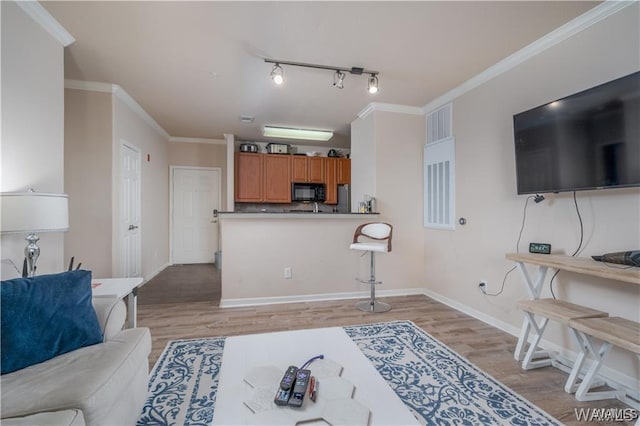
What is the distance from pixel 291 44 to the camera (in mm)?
2438

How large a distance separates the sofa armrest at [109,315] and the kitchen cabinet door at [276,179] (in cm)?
391

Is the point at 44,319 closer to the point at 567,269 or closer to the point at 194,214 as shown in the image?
the point at 567,269

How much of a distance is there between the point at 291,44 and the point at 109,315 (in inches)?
96.0

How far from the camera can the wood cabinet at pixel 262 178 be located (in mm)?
5391

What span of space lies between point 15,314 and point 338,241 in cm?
295

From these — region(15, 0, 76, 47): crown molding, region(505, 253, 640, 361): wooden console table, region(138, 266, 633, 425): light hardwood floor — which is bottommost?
region(138, 266, 633, 425): light hardwood floor

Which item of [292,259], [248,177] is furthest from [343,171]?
[292,259]

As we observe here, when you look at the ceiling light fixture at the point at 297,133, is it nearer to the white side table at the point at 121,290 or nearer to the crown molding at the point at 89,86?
the crown molding at the point at 89,86

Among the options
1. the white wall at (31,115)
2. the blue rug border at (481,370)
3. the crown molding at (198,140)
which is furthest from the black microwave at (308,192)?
the white wall at (31,115)

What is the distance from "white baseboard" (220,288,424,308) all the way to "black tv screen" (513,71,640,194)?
202cm

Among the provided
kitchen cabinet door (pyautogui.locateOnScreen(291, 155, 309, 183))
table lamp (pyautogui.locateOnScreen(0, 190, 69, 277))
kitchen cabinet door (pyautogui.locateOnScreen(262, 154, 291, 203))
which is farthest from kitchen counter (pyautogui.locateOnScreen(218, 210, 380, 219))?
kitchen cabinet door (pyautogui.locateOnScreen(291, 155, 309, 183))

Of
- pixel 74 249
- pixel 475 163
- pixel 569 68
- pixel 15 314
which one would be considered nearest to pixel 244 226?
pixel 74 249

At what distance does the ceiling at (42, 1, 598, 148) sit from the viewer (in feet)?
6.61

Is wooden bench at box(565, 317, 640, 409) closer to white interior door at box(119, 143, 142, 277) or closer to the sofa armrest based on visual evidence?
A: the sofa armrest
